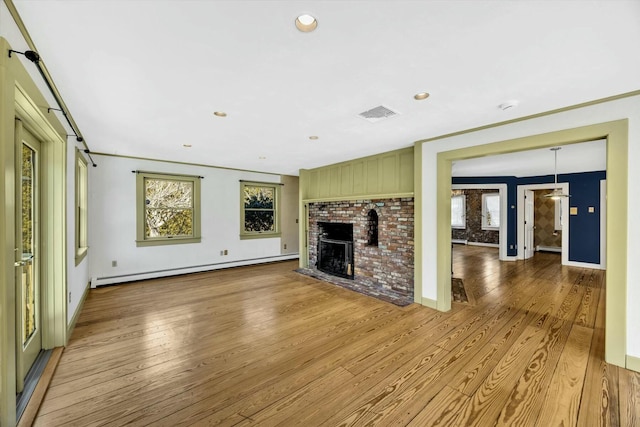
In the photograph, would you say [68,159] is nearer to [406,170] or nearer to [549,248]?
[406,170]

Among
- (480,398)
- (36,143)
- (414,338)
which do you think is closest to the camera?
(480,398)

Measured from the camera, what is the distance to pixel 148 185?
5.42m

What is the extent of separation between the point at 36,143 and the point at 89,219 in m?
2.88

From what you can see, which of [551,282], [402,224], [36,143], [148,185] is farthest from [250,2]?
[551,282]

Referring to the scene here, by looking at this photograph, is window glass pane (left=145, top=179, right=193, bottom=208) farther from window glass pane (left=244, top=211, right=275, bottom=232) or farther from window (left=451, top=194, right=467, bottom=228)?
window (left=451, top=194, right=467, bottom=228)

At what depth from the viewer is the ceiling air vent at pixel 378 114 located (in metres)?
2.73

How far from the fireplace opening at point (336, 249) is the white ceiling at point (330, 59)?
2.75 meters

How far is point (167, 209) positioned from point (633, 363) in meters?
6.91

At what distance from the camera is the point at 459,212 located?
1132cm

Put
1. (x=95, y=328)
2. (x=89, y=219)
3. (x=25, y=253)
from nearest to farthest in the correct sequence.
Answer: (x=25, y=253), (x=95, y=328), (x=89, y=219)

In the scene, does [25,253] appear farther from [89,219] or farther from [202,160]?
[202,160]

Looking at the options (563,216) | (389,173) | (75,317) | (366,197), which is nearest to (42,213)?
(75,317)

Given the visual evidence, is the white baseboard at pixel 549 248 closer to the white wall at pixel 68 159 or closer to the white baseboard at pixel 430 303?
the white baseboard at pixel 430 303

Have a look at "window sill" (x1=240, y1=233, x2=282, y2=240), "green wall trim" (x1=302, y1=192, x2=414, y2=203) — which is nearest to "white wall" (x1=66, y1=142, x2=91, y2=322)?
"window sill" (x1=240, y1=233, x2=282, y2=240)
